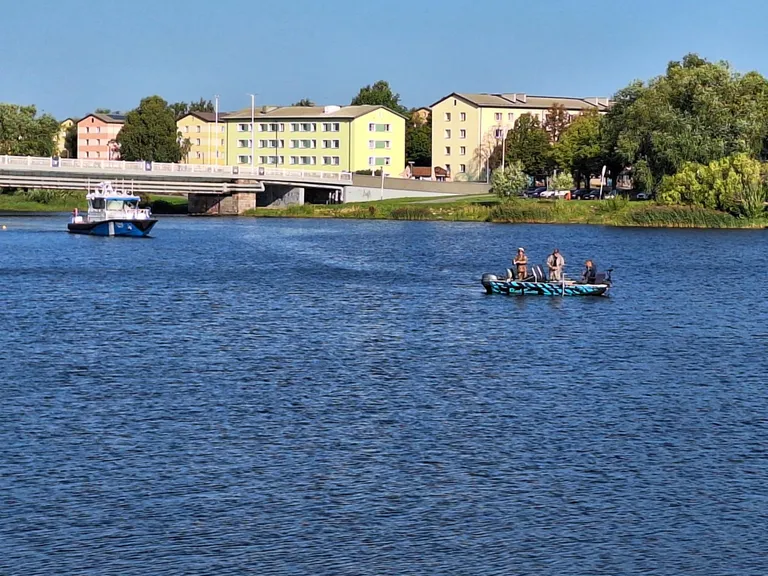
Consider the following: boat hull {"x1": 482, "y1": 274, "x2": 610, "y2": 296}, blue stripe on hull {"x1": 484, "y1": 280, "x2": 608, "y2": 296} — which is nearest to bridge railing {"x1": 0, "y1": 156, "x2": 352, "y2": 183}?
boat hull {"x1": 482, "y1": 274, "x2": 610, "y2": 296}

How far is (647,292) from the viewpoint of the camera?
67.9 meters

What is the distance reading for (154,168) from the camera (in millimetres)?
142750

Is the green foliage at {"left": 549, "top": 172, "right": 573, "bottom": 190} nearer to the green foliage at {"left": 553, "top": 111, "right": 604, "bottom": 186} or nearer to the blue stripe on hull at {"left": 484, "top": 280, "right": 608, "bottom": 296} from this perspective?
the green foliage at {"left": 553, "top": 111, "right": 604, "bottom": 186}

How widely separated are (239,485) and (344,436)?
15.5 feet

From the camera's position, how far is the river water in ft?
78.7

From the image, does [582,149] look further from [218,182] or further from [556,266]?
[556,266]

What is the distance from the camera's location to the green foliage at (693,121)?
127375 mm

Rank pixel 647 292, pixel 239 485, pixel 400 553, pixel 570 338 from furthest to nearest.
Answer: pixel 647 292
pixel 570 338
pixel 239 485
pixel 400 553

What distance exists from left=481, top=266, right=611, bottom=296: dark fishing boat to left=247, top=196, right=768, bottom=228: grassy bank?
199 feet

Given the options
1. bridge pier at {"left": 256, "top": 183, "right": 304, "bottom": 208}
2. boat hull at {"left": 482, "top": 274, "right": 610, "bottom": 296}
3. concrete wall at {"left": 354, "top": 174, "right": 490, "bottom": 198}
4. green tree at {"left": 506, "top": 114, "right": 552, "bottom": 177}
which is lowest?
boat hull at {"left": 482, "top": 274, "right": 610, "bottom": 296}

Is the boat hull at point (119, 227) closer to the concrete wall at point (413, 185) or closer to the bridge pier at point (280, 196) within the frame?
the bridge pier at point (280, 196)

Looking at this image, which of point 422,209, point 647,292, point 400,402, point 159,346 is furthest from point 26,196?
point 400,402

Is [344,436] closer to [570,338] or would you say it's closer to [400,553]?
[400,553]

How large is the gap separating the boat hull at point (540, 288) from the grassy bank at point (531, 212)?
61093 millimetres
